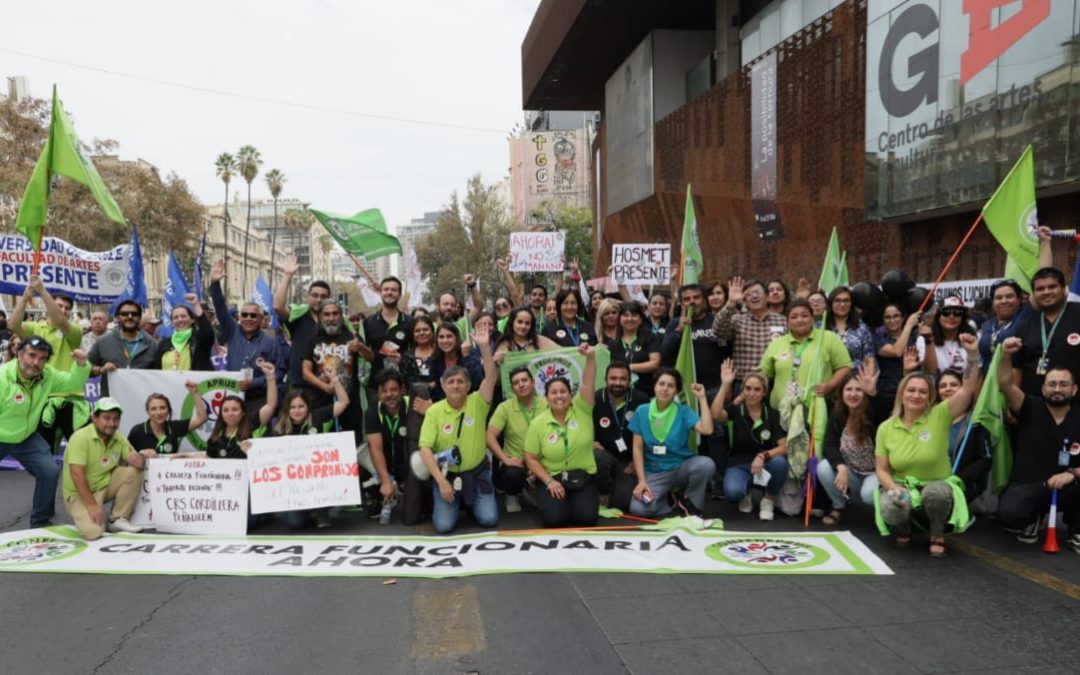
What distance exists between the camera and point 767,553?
5.43 metres

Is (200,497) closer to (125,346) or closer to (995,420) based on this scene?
(125,346)

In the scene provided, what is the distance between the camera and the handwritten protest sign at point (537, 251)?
16.6m

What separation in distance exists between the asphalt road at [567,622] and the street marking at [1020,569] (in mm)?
20

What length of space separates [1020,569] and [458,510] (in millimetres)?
3941

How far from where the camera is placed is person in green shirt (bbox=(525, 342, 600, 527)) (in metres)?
6.29

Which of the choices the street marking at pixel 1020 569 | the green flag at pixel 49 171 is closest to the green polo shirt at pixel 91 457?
the green flag at pixel 49 171

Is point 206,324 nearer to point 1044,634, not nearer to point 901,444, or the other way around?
point 901,444

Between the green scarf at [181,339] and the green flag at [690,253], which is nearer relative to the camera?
the green scarf at [181,339]

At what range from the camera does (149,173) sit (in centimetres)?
3603

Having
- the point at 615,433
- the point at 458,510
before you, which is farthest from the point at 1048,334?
the point at 458,510

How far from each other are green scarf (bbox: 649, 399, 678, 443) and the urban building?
614cm

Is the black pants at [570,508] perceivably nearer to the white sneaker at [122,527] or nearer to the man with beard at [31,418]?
the white sneaker at [122,527]

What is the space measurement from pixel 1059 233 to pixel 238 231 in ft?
439

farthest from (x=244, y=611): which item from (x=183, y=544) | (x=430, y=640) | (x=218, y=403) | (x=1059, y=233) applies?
(x=1059, y=233)
